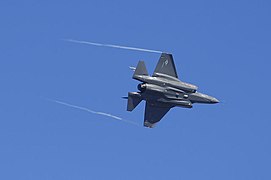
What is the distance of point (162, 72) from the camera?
122m

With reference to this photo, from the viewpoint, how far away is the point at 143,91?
120938 mm

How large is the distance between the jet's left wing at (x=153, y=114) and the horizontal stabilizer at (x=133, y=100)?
73.1 inches

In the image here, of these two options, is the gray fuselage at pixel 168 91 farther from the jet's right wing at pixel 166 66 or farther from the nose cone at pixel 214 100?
the nose cone at pixel 214 100

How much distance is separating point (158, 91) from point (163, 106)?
7.92 ft

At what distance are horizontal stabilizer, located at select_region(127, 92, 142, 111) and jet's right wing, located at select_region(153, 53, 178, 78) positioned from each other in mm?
2561

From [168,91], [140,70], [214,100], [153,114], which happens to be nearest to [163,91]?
[168,91]

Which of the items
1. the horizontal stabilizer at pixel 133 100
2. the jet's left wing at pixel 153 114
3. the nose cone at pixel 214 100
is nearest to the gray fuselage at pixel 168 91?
the horizontal stabilizer at pixel 133 100

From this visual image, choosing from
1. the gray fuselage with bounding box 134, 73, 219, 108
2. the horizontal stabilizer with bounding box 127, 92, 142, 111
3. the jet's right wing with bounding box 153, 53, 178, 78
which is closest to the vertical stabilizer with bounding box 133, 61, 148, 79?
the gray fuselage with bounding box 134, 73, 219, 108

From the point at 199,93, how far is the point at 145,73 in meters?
5.00

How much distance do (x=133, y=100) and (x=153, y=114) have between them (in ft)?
10.1

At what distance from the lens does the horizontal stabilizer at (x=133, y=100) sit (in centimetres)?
12144

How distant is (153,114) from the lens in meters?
124

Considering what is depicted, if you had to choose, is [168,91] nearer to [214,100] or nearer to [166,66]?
[166,66]

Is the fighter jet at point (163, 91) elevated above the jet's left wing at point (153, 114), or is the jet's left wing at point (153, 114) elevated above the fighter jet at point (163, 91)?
the fighter jet at point (163, 91)
